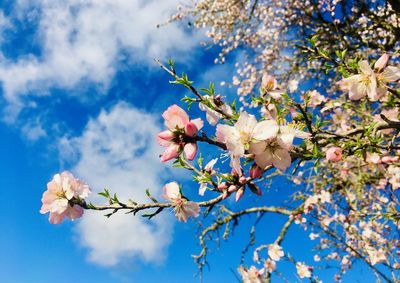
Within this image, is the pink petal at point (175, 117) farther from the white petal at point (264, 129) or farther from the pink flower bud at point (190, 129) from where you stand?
the white petal at point (264, 129)

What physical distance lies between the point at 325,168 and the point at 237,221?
78.6 inches

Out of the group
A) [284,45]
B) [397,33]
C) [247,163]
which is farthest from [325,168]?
[247,163]

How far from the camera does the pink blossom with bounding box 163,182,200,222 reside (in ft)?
5.44

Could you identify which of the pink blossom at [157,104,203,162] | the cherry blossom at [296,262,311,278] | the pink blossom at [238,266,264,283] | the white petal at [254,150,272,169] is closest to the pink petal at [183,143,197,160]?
the pink blossom at [157,104,203,162]

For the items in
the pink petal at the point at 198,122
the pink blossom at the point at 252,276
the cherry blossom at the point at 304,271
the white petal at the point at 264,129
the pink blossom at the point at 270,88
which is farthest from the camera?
the cherry blossom at the point at 304,271

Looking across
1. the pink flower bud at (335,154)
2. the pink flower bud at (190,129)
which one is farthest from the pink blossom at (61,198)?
the pink flower bud at (335,154)

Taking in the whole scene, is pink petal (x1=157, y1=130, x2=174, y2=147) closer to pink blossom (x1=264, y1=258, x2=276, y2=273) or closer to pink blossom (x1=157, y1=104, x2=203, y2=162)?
pink blossom (x1=157, y1=104, x2=203, y2=162)

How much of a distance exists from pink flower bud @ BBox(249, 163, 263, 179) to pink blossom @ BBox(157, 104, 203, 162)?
0.75 ft

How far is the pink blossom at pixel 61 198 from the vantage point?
1753mm

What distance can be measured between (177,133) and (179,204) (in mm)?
360

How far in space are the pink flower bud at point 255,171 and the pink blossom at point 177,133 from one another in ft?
0.75

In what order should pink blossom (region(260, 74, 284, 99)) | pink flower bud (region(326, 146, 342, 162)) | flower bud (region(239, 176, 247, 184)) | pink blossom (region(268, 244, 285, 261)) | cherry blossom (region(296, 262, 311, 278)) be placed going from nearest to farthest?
flower bud (region(239, 176, 247, 184)), pink flower bud (region(326, 146, 342, 162)), pink blossom (region(260, 74, 284, 99)), pink blossom (region(268, 244, 285, 261)), cherry blossom (region(296, 262, 311, 278))

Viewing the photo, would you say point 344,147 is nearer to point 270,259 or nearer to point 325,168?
point 270,259

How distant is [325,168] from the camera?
→ 614 cm
